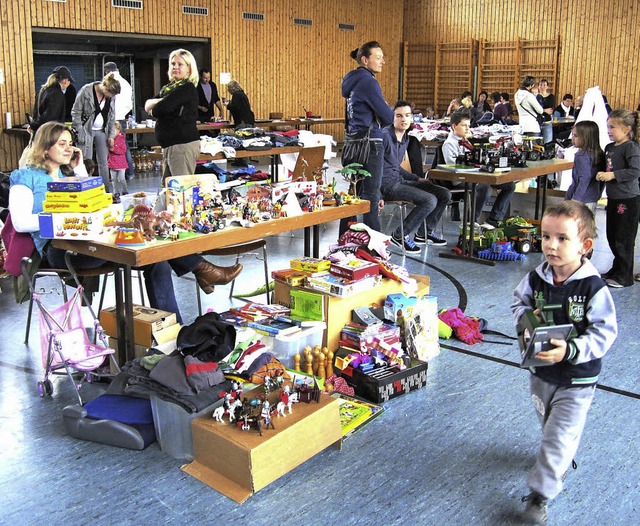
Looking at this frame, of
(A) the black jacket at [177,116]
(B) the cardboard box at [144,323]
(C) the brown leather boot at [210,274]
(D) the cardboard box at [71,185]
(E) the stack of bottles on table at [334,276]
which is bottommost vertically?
(B) the cardboard box at [144,323]

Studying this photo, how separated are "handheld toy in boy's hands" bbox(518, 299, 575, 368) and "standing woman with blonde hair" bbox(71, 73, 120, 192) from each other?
6997 millimetres

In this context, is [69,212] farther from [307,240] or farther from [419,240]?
[419,240]

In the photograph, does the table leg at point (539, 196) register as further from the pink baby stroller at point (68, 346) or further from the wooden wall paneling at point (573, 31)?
the wooden wall paneling at point (573, 31)

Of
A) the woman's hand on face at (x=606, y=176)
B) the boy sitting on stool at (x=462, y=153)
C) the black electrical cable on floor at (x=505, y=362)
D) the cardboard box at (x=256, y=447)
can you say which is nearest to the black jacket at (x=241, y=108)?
the boy sitting on stool at (x=462, y=153)

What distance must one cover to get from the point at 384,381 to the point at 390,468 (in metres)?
0.63

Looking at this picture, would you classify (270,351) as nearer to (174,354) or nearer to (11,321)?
(174,354)

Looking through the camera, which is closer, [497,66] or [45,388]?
[45,388]

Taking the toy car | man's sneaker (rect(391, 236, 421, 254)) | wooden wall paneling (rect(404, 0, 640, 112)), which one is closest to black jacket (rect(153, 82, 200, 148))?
man's sneaker (rect(391, 236, 421, 254))

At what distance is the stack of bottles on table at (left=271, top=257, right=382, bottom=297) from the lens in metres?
3.82

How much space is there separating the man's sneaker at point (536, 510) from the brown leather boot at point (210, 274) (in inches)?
92.5

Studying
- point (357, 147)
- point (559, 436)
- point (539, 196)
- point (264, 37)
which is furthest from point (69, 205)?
point (264, 37)

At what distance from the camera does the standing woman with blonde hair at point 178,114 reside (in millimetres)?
5719

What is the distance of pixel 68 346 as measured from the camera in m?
3.47

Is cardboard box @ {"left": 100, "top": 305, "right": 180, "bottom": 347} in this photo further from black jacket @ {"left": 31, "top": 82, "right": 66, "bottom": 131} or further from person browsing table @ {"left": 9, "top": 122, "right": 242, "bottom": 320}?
black jacket @ {"left": 31, "top": 82, "right": 66, "bottom": 131}
